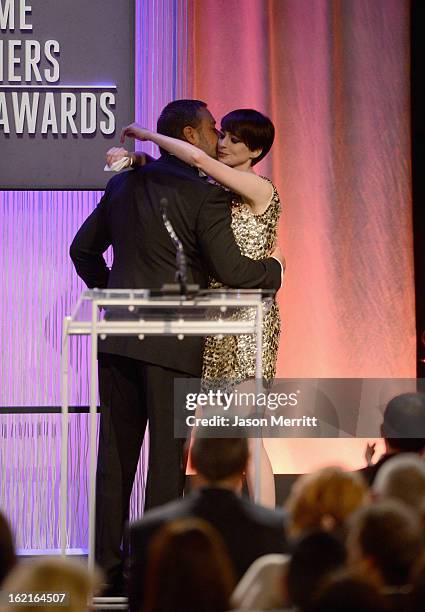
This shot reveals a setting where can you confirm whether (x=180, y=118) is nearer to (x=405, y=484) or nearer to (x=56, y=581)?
(x=405, y=484)

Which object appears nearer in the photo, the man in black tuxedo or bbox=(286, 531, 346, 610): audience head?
bbox=(286, 531, 346, 610): audience head

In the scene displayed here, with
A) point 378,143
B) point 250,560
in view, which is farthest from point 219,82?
point 250,560

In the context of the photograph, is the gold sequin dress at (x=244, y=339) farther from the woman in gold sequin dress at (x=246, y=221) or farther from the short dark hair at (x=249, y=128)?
the short dark hair at (x=249, y=128)

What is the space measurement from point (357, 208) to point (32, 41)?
1668 mm

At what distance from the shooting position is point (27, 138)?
16.3ft

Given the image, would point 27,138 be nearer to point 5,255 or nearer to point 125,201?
point 5,255

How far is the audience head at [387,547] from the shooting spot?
2105mm

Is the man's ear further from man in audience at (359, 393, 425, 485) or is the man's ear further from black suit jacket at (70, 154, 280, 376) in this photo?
man in audience at (359, 393, 425, 485)

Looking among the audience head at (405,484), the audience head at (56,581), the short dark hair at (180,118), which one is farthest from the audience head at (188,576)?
the short dark hair at (180,118)

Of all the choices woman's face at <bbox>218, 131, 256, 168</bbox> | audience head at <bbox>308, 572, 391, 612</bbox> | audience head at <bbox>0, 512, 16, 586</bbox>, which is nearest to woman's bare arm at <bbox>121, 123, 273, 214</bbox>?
woman's face at <bbox>218, 131, 256, 168</bbox>

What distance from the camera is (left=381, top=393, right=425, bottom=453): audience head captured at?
349 cm

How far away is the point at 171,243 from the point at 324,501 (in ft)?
5.06

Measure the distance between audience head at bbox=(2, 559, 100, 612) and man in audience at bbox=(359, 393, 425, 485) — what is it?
157 centimetres

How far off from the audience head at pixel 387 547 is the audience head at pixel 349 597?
0.33m
